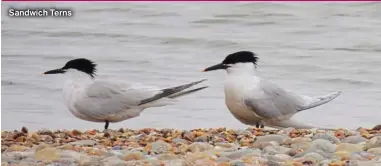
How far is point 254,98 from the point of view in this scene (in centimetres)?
772

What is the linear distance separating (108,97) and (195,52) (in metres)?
5.62

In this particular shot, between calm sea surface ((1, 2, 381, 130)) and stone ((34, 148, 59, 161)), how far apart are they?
120 inches

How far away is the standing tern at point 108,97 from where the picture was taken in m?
7.73

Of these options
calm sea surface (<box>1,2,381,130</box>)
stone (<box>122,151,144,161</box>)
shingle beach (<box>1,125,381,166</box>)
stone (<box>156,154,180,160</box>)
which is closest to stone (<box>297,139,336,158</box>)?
shingle beach (<box>1,125,381,166</box>)

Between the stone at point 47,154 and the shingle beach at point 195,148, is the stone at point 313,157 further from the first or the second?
the stone at point 47,154

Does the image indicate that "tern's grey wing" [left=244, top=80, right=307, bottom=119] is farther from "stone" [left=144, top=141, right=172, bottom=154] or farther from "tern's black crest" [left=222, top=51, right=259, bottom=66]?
"stone" [left=144, top=141, right=172, bottom=154]

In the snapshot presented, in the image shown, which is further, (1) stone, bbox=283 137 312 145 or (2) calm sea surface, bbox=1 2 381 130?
(2) calm sea surface, bbox=1 2 381 130

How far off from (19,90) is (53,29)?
15.6 ft

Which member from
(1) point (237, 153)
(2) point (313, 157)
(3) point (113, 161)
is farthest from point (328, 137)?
(3) point (113, 161)

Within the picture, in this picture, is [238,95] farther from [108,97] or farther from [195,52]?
[195,52]

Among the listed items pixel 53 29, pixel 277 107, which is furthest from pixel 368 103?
pixel 53 29

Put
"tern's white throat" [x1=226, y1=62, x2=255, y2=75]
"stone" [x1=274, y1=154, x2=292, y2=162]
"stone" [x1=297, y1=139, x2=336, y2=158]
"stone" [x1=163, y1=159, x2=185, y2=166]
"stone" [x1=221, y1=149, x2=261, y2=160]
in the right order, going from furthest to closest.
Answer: "tern's white throat" [x1=226, y1=62, x2=255, y2=75] < "stone" [x1=297, y1=139, x2=336, y2=158] < "stone" [x1=221, y1=149, x2=261, y2=160] < "stone" [x1=274, y1=154, x2=292, y2=162] < "stone" [x1=163, y1=159, x2=185, y2=166]

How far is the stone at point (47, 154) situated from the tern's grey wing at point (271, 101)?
207 cm

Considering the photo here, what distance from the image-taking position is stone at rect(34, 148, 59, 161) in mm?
5988
